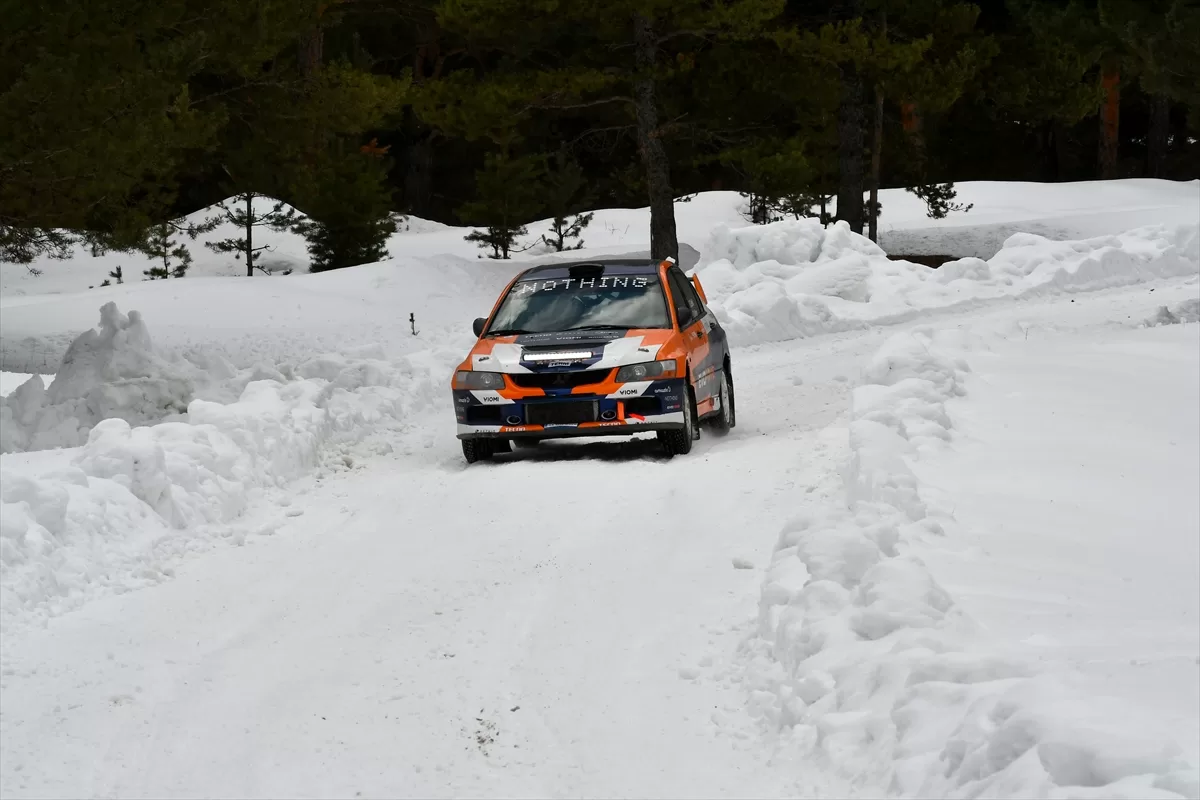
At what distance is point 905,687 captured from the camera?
5.24m

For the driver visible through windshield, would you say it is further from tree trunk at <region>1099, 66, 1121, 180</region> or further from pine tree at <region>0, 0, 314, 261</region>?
tree trunk at <region>1099, 66, 1121, 180</region>

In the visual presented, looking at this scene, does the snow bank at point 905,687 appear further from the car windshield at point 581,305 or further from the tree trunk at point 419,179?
the tree trunk at point 419,179

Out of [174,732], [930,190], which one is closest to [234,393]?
[174,732]

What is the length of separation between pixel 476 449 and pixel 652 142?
15.9m

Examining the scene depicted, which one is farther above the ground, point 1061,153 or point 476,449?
point 1061,153

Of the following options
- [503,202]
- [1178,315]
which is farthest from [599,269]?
[503,202]

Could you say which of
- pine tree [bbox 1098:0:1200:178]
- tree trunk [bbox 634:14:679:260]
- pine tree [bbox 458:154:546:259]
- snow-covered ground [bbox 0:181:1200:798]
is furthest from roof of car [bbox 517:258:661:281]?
pine tree [bbox 458:154:546:259]

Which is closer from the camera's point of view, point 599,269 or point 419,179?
point 599,269

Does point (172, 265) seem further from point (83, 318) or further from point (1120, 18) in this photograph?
point (1120, 18)

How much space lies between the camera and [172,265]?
1399 inches

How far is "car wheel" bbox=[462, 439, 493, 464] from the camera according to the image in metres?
12.0

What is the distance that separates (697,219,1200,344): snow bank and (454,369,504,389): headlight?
9.63 m

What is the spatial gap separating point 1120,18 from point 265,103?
17075 millimetres

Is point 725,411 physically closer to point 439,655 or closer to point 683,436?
point 683,436
